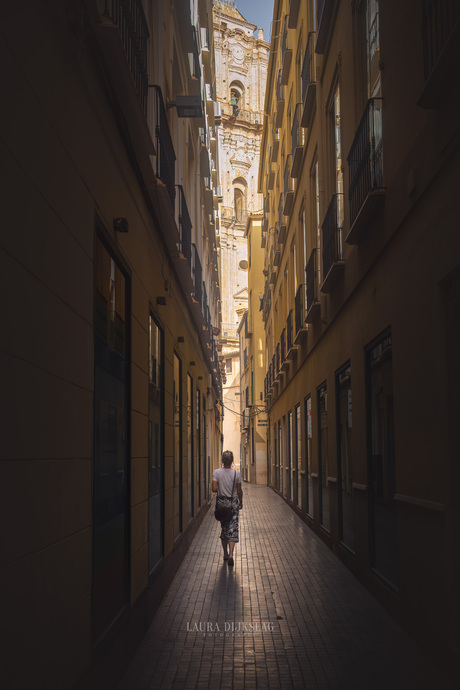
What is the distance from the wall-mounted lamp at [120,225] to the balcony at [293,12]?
511 inches

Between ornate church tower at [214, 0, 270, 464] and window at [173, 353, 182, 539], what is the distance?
56919 millimetres

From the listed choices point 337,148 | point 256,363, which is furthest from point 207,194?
point 256,363

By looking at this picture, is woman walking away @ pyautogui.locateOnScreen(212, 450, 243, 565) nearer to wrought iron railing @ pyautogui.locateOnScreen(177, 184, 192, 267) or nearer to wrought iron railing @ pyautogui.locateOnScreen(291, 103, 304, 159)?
wrought iron railing @ pyautogui.locateOnScreen(177, 184, 192, 267)

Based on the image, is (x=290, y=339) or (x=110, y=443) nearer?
→ (x=110, y=443)

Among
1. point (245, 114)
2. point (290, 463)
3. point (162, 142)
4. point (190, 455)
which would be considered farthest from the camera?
point (245, 114)

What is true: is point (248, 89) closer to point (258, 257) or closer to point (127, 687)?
point (258, 257)

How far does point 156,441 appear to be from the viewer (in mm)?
8664

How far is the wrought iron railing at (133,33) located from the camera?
5.75 m

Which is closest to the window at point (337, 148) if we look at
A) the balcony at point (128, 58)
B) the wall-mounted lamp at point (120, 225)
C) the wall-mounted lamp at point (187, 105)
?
the wall-mounted lamp at point (187, 105)

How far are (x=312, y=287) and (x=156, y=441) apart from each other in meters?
6.49

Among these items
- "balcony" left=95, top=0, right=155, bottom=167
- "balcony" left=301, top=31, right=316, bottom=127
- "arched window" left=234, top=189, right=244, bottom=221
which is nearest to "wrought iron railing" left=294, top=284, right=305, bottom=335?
"balcony" left=301, top=31, right=316, bottom=127

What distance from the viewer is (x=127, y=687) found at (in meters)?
5.28

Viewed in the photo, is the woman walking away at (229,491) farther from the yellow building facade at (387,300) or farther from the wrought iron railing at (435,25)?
the wrought iron railing at (435,25)

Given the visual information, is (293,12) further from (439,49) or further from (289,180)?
(439,49)
